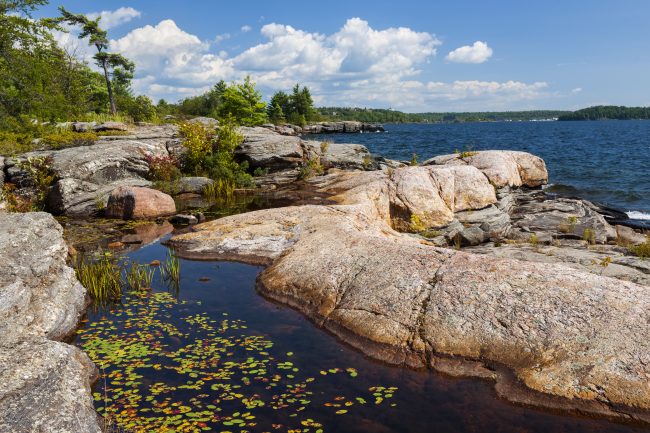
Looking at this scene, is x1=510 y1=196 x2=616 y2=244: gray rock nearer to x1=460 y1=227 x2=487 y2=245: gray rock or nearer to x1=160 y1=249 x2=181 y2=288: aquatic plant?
x1=460 y1=227 x2=487 y2=245: gray rock

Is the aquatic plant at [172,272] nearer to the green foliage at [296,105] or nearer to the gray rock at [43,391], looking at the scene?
the gray rock at [43,391]

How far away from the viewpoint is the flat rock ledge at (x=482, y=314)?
7.66 m

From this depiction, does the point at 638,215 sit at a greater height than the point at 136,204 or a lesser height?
lesser

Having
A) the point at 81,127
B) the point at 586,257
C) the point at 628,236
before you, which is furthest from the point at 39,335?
the point at 81,127

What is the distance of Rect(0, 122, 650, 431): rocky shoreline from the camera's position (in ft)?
23.9

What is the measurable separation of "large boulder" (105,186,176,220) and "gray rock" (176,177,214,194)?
17.9ft

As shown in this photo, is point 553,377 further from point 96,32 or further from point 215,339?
point 96,32

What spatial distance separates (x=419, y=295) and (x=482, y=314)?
1417mm

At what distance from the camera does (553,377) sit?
25.6 ft

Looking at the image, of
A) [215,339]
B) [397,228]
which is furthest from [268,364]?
[397,228]

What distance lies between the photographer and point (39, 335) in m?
9.33

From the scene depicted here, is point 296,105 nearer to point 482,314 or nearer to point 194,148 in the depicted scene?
point 194,148

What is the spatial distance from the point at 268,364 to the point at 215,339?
1623mm

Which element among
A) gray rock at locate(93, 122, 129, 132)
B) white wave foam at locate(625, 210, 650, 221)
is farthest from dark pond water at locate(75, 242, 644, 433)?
gray rock at locate(93, 122, 129, 132)
